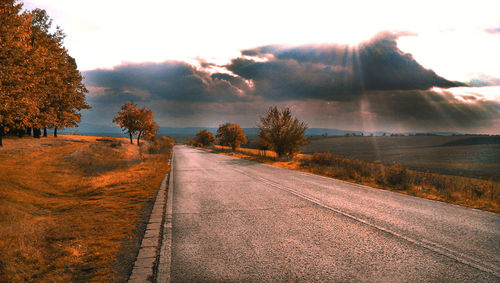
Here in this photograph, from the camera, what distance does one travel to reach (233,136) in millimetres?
69625

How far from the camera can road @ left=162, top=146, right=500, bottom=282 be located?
343 centimetres

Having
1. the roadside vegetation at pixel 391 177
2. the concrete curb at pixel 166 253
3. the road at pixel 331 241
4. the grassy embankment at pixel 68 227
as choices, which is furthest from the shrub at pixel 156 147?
the concrete curb at pixel 166 253

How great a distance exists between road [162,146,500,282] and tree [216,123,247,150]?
201 ft

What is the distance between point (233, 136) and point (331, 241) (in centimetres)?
6541

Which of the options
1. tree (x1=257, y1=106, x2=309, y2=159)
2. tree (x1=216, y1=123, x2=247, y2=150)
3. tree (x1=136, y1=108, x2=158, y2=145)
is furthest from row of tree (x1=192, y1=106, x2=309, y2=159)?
tree (x1=216, y1=123, x2=247, y2=150)

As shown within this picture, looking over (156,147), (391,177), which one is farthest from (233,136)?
(391,177)

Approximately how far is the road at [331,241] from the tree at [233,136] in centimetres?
6130

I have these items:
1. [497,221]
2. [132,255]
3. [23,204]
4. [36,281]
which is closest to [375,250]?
[132,255]

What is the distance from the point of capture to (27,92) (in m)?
15.9

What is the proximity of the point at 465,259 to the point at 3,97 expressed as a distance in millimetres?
19203

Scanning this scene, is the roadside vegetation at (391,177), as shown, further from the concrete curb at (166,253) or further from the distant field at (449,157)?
the concrete curb at (166,253)

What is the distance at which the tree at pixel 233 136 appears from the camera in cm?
6938

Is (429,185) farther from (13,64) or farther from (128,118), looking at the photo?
(128,118)

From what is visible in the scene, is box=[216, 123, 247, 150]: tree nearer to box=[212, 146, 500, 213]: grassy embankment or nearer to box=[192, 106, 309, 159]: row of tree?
box=[192, 106, 309, 159]: row of tree
